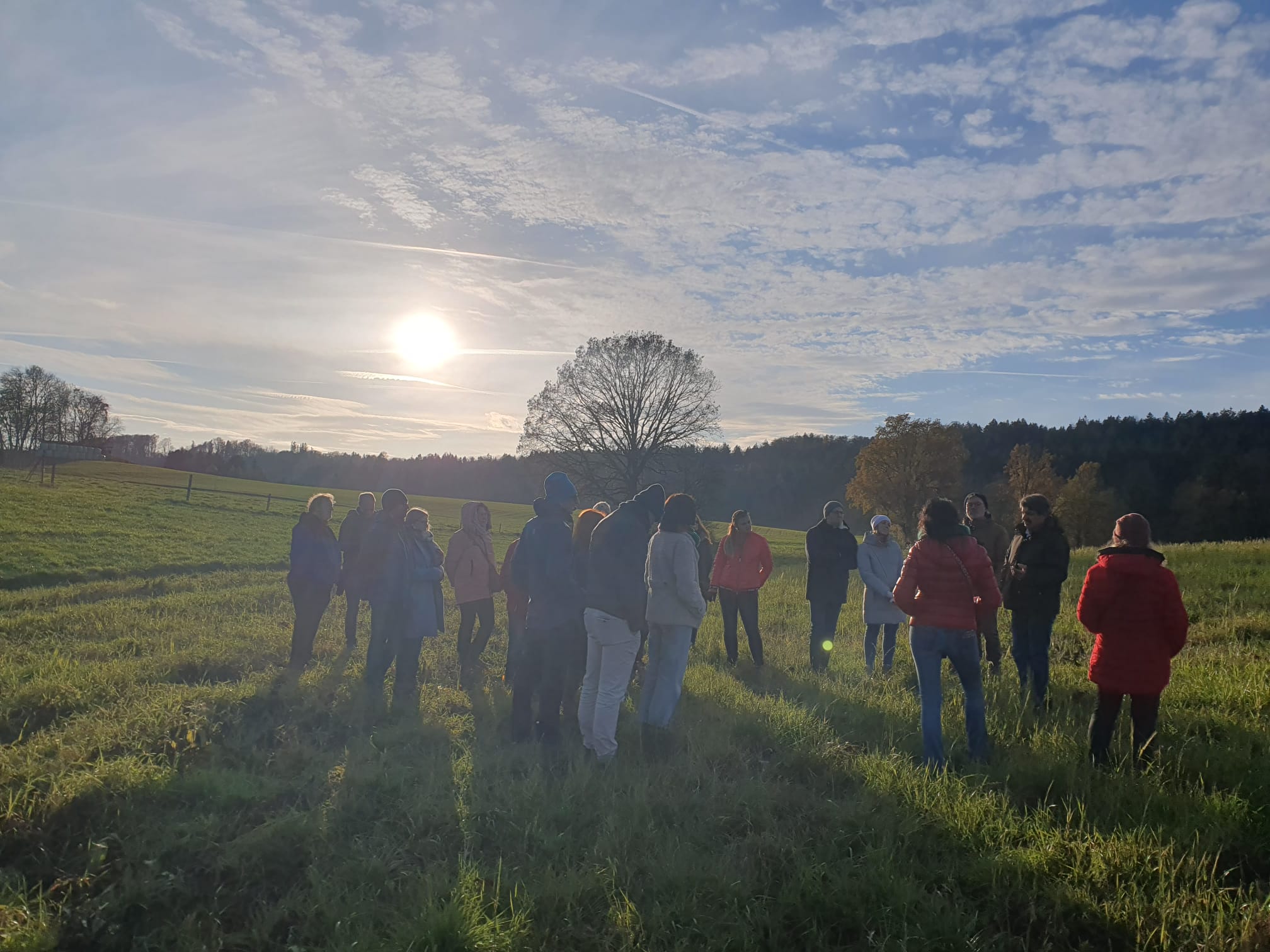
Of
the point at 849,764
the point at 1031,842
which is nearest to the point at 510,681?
the point at 849,764

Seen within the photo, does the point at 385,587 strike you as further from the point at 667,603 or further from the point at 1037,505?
the point at 1037,505

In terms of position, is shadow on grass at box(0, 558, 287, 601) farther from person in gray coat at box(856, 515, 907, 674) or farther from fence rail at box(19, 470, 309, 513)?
fence rail at box(19, 470, 309, 513)

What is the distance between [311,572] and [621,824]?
216 inches

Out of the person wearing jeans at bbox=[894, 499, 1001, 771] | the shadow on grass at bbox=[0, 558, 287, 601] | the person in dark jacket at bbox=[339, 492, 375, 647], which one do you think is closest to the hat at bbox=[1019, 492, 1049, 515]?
the person wearing jeans at bbox=[894, 499, 1001, 771]

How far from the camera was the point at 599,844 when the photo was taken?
157 inches

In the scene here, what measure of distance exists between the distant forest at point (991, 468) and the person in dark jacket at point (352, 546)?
136 ft

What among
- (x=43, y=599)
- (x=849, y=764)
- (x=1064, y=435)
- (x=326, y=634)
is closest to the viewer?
(x=849, y=764)

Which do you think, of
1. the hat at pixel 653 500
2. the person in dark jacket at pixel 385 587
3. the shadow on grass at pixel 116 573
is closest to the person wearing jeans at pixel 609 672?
the hat at pixel 653 500

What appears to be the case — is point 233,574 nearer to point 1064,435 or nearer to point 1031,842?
point 1031,842

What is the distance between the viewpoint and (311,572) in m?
8.23

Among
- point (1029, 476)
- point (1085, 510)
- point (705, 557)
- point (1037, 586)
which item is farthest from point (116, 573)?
point (1085, 510)

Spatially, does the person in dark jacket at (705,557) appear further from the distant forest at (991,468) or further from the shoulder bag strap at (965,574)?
the distant forest at (991,468)

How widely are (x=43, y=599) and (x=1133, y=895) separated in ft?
54.4

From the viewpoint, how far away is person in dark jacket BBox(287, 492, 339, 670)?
8234 mm
